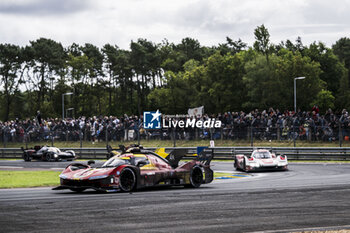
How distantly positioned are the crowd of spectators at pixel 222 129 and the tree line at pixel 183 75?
3007cm

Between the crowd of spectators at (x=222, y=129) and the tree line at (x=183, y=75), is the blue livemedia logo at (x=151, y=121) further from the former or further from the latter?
the tree line at (x=183, y=75)

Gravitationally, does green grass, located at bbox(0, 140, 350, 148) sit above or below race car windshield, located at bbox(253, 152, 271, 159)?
above

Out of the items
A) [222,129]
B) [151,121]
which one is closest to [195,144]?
[222,129]

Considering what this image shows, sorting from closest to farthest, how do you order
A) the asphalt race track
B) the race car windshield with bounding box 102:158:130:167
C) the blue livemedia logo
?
the asphalt race track
the race car windshield with bounding box 102:158:130:167
the blue livemedia logo

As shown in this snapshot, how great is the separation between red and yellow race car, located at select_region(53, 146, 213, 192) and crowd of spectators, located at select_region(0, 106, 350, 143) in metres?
15.9

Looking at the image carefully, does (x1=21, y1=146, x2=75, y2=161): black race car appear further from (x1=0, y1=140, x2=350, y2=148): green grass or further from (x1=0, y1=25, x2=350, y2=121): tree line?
(x1=0, y1=25, x2=350, y2=121): tree line

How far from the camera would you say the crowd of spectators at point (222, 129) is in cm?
3206

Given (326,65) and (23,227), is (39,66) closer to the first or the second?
(326,65)

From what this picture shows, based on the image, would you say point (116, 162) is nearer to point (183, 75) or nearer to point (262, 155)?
point (262, 155)

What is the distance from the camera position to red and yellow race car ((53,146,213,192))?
49.9ft

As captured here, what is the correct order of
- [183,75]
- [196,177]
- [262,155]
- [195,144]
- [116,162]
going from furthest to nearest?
[183,75] → [195,144] → [262,155] → [196,177] → [116,162]

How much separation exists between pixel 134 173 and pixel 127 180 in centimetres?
28

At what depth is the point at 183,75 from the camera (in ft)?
297

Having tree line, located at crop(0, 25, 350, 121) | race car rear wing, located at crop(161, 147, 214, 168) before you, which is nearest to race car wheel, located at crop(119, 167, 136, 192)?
race car rear wing, located at crop(161, 147, 214, 168)
